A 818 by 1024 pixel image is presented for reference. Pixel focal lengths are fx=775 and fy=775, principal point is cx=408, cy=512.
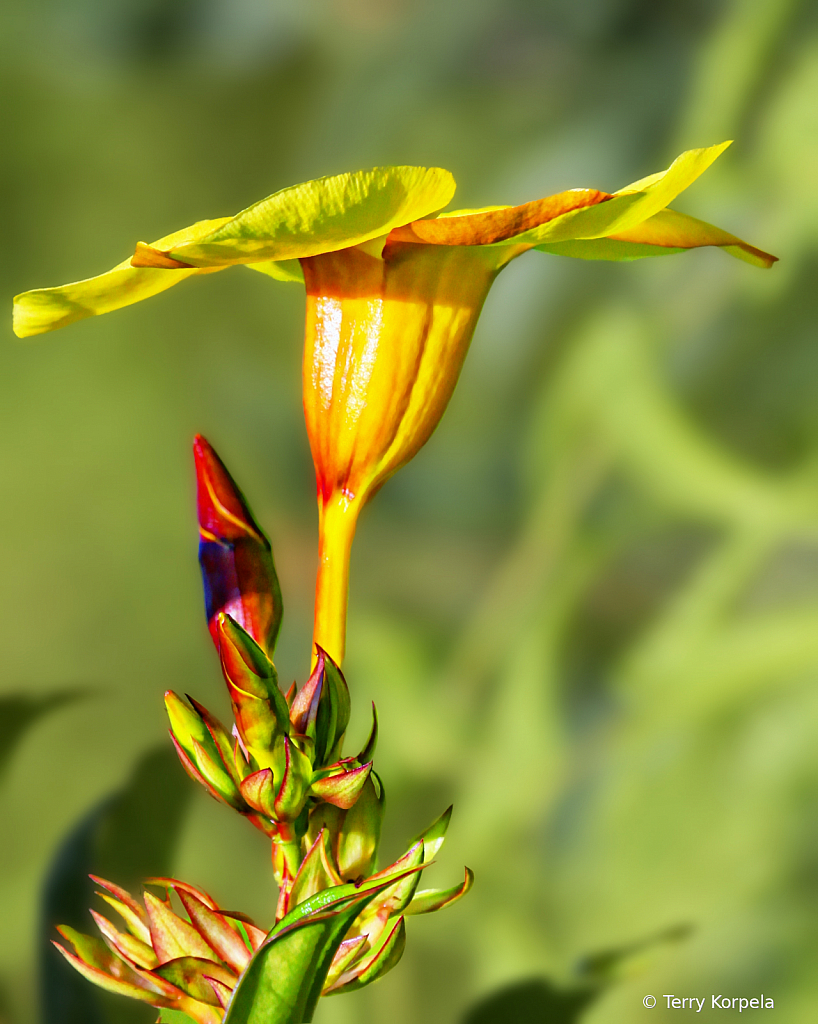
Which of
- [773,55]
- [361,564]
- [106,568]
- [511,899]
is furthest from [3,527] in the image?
[773,55]

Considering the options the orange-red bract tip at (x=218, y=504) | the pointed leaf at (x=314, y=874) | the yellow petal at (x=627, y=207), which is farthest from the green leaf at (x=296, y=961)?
the yellow petal at (x=627, y=207)

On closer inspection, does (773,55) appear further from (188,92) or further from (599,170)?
(188,92)

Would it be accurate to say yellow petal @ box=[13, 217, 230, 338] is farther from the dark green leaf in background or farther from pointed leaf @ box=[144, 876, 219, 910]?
the dark green leaf in background

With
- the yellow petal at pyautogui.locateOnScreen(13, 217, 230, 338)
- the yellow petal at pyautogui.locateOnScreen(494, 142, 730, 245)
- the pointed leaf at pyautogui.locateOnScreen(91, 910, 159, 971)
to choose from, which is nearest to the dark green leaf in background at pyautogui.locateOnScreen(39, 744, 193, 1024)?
the pointed leaf at pyautogui.locateOnScreen(91, 910, 159, 971)

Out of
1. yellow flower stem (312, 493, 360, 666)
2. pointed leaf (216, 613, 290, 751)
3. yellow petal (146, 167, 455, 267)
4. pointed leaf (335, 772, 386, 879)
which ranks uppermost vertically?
yellow petal (146, 167, 455, 267)

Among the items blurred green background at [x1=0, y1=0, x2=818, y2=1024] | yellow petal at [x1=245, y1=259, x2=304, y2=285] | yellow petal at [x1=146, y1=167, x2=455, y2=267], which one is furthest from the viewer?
blurred green background at [x1=0, y1=0, x2=818, y2=1024]

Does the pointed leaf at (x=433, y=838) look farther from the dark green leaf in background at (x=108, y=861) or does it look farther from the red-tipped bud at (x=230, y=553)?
the dark green leaf in background at (x=108, y=861)

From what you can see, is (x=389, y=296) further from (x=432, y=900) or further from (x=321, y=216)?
(x=432, y=900)

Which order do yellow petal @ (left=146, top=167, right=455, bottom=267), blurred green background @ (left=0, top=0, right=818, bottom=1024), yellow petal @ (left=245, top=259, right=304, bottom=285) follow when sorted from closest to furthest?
yellow petal @ (left=146, top=167, right=455, bottom=267)
yellow petal @ (left=245, top=259, right=304, bottom=285)
blurred green background @ (left=0, top=0, right=818, bottom=1024)
